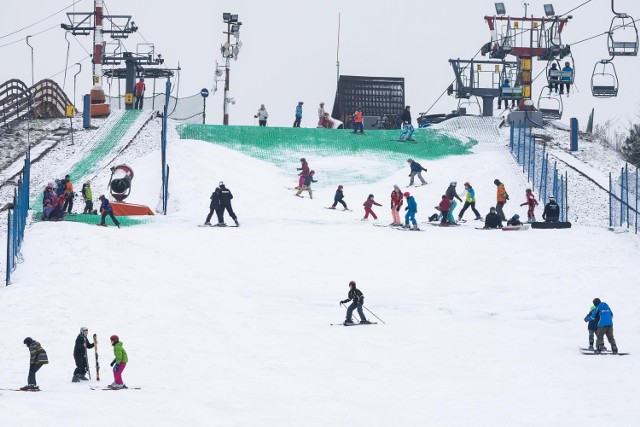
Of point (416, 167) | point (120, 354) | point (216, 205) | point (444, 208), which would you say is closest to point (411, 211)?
point (444, 208)

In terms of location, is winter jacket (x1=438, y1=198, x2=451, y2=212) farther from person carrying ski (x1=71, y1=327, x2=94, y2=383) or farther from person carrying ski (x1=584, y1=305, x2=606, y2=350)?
person carrying ski (x1=71, y1=327, x2=94, y2=383)

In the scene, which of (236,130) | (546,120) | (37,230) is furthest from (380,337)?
(546,120)

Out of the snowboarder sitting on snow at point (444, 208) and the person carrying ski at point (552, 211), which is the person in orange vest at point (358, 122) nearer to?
the snowboarder sitting on snow at point (444, 208)

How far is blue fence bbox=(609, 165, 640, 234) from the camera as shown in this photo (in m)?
36.3

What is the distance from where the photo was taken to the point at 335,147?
4844 cm

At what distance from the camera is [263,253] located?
32906mm

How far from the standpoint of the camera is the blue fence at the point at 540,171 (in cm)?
3966

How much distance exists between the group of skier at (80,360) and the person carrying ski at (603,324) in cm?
873

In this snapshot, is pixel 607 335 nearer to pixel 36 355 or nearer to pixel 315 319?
pixel 315 319

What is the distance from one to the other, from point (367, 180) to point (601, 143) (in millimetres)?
11061

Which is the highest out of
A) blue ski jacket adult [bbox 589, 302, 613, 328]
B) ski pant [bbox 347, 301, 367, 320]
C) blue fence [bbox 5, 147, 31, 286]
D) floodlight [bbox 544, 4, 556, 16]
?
floodlight [bbox 544, 4, 556, 16]

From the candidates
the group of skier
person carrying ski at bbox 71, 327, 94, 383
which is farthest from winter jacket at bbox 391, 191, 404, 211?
person carrying ski at bbox 71, 327, 94, 383

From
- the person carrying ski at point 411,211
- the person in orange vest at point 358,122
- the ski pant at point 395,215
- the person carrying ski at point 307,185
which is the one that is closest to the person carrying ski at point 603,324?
the person carrying ski at point 411,211

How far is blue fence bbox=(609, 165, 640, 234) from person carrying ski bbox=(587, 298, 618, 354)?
1149 cm
